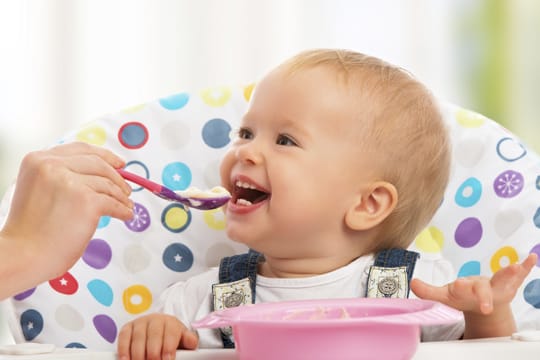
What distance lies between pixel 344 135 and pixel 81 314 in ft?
1.31

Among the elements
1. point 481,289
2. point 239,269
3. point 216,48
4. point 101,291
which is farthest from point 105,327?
point 216,48

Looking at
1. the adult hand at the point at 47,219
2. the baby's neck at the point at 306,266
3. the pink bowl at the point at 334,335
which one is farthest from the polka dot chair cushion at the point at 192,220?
the pink bowl at the point at 334,335

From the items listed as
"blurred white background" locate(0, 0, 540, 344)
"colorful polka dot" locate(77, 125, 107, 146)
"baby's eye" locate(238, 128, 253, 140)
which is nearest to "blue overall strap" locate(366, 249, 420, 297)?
"baby's eye" locate(238, 128, 253, 140)

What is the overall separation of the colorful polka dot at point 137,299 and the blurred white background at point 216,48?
1.06 m

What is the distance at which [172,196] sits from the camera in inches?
37.3

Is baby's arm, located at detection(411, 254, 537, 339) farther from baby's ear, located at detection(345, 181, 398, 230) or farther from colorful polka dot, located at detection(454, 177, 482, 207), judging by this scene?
colorful polka dot, located at detection(454, 177, 482, 207)

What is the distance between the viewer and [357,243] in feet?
3.64

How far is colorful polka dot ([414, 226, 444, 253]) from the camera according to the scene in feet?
3.90

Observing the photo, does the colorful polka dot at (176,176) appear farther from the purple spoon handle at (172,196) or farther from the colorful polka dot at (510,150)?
the colorful polka dot at (510,150)

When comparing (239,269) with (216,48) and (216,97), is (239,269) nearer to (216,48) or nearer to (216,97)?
(216,97)

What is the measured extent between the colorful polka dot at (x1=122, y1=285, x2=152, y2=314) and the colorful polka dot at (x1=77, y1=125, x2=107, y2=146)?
0.72 ft

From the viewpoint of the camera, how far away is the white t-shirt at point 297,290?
1.04 meters

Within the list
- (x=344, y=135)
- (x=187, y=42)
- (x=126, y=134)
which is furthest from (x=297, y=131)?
(x=187, y=42)

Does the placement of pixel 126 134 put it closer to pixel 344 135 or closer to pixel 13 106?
pixel 344 135
